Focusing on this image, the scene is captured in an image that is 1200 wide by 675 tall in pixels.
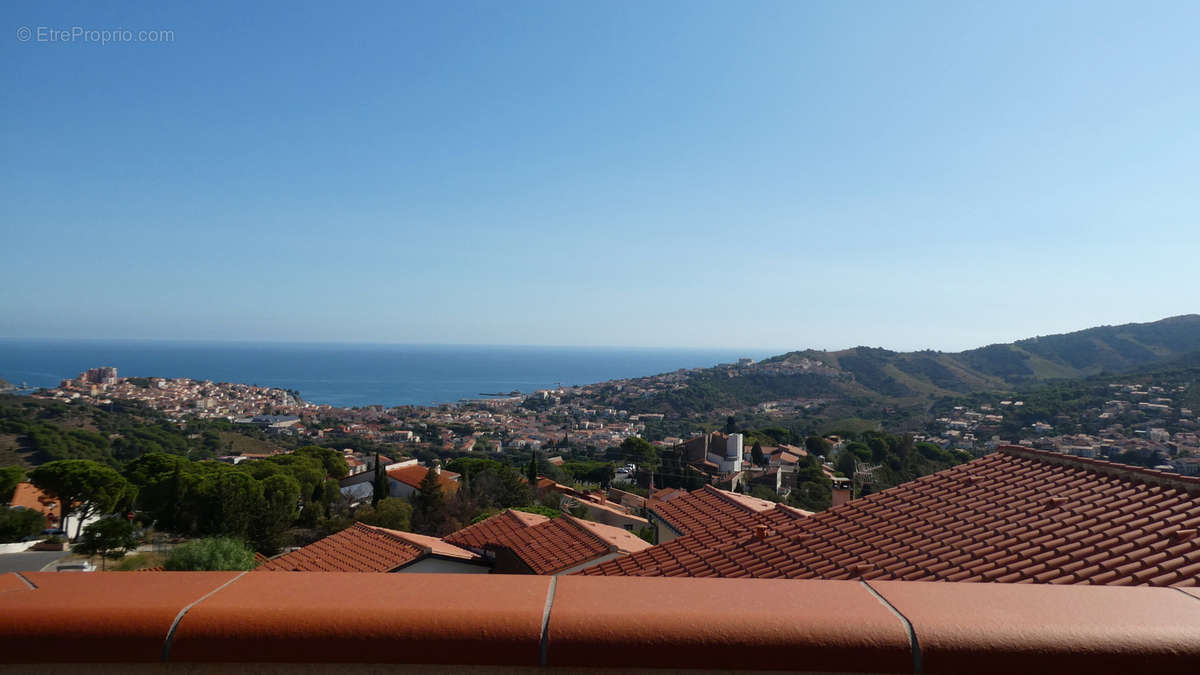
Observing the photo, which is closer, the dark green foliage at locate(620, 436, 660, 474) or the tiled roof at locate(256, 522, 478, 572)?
the tiled roof at locate(256, 522, 478, 572)

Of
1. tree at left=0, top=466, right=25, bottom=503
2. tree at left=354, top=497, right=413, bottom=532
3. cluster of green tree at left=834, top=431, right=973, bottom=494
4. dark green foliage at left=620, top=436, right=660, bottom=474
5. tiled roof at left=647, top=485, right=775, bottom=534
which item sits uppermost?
tiled roof at left=647, top=485, right=775, bottom=534

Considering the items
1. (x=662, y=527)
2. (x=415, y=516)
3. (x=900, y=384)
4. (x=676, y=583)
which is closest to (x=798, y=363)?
(x=900, y=384)

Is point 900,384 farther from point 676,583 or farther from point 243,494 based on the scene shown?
point 676,583

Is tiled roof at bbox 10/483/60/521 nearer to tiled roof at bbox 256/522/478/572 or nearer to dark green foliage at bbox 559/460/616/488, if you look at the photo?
tiled roof at bbox 256/522/478/572

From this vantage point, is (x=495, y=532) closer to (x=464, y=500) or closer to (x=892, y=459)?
(x=464, y=500)

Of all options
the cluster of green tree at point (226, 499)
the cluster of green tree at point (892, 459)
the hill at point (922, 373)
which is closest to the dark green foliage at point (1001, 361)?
the hill at point (922, 373)

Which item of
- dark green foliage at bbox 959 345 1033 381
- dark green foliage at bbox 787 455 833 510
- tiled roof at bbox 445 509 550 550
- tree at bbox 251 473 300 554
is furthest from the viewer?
dark green foliage at bbox 959 345 1033 381

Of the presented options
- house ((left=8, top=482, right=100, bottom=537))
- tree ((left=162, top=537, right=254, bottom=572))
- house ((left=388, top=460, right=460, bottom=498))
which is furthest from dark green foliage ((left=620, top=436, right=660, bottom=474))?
tree ((left=162, top=537, right=254, bottom=572))
